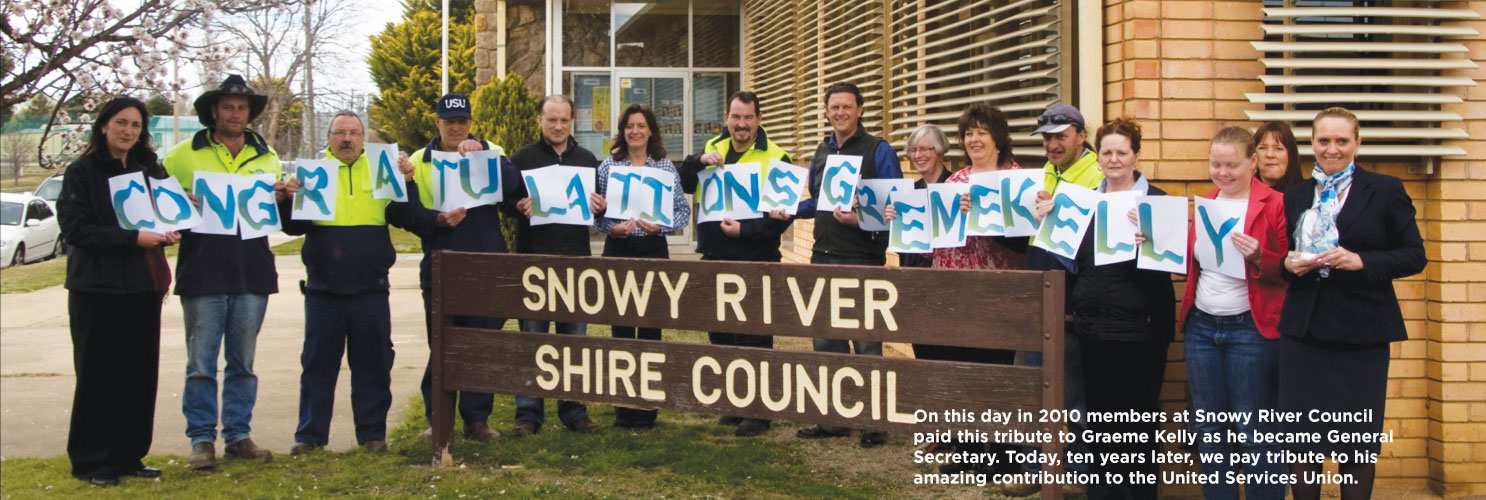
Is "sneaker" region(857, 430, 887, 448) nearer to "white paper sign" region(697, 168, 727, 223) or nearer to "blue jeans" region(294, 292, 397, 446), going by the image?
"white paper sign" region(697, 168, 727, 223)

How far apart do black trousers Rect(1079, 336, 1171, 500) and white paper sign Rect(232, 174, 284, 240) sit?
13.2 feet

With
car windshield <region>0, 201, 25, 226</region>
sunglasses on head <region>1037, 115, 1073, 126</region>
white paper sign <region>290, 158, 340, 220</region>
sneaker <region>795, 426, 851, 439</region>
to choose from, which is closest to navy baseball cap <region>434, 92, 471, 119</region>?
white paper sign <region>290, 158, 340, 220</region>

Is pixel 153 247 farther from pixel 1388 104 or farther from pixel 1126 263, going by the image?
pixel 1388 104

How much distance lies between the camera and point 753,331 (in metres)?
5.47

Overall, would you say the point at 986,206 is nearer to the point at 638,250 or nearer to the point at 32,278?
the point at 638,250

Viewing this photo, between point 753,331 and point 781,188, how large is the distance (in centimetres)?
156

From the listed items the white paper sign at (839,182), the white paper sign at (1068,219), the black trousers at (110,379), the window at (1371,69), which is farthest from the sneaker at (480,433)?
the window at (1371,69)

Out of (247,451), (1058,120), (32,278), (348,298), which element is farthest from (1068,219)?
(32,278)

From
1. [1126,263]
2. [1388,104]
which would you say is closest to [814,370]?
[1126,263]

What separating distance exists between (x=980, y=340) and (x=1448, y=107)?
2564mm

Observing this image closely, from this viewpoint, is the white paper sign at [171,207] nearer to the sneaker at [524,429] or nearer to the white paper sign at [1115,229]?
the sneaker at [524,429]

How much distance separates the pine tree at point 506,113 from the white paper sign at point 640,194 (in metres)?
8.91

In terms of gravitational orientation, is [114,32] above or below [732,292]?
above

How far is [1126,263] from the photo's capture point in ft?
17.5
